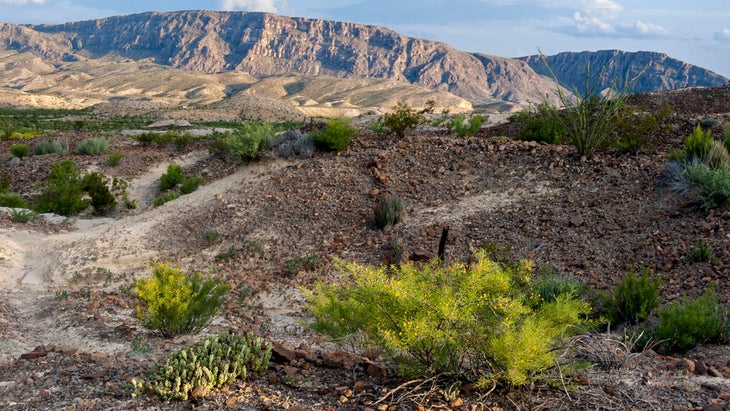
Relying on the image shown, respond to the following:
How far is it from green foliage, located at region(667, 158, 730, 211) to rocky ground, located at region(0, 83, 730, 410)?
242 millimetres

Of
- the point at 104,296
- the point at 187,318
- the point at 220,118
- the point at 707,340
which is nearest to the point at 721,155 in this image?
the point at 707,340

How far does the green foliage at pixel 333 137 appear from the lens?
14320 mm

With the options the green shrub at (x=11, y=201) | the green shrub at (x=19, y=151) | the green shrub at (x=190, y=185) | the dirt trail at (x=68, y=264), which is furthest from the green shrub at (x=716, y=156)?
the green shrub at (x=19, y=151)

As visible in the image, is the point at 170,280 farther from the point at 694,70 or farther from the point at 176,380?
the point at 694,70

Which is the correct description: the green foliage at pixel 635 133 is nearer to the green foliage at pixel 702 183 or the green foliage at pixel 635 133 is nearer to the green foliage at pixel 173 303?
the green foliage at pixel 702 183

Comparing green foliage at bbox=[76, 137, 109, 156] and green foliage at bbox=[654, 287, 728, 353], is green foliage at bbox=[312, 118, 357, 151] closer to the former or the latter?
green foliage at bbox=[654, 287, 728, 353]

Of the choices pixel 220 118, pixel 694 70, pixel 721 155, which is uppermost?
pixel 694 70

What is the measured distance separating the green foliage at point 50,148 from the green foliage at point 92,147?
49 cm

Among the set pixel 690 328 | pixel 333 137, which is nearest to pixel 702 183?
pixel 690 328

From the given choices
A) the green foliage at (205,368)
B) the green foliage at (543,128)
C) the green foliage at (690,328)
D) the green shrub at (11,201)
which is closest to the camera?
the green foliage at (205,368)

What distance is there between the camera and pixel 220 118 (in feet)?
196

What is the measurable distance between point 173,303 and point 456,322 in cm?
366

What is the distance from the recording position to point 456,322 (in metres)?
3.91

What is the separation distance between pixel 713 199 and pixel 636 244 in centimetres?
166
